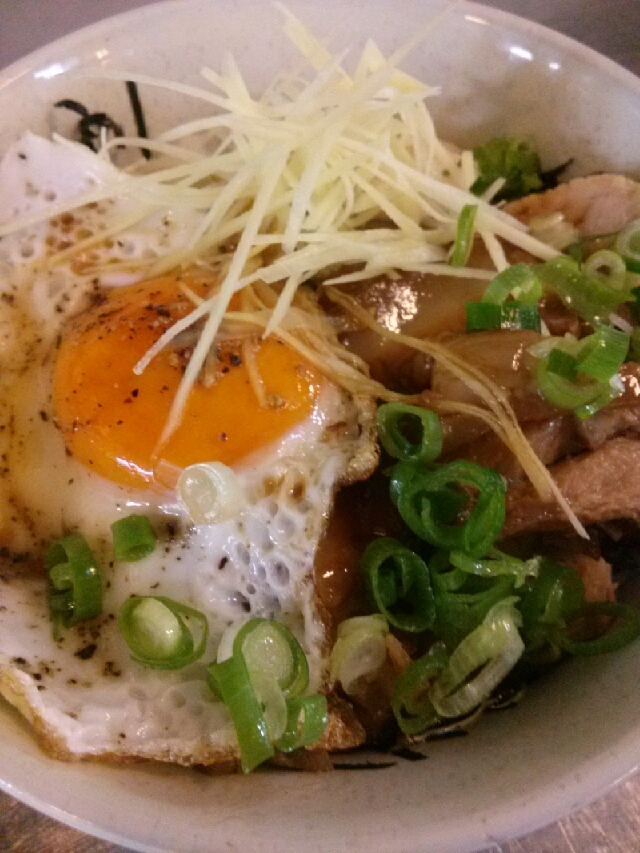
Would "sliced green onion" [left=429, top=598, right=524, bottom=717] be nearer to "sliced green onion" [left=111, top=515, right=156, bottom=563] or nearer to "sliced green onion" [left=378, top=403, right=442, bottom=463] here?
"sliced green onion" [left=378, top=403, right=442, bottom=463]

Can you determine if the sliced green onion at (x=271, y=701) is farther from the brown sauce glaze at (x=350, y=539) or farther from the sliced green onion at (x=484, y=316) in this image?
the sliced green onion at (x=484, y=316)

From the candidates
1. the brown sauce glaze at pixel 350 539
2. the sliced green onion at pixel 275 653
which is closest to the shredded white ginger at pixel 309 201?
the brown sauce glaze at pixel 350 539

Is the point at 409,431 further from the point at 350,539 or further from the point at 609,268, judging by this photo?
the point at 609,268

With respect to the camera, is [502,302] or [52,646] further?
[502,302]


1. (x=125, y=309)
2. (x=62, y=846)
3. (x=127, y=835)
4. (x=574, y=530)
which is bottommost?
(x=62, y=846)

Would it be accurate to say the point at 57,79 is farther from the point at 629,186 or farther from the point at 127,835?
the point at 127,835

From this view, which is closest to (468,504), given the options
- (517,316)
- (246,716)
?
(517,316)

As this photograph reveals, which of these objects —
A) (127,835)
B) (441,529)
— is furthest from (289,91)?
(127,835)
